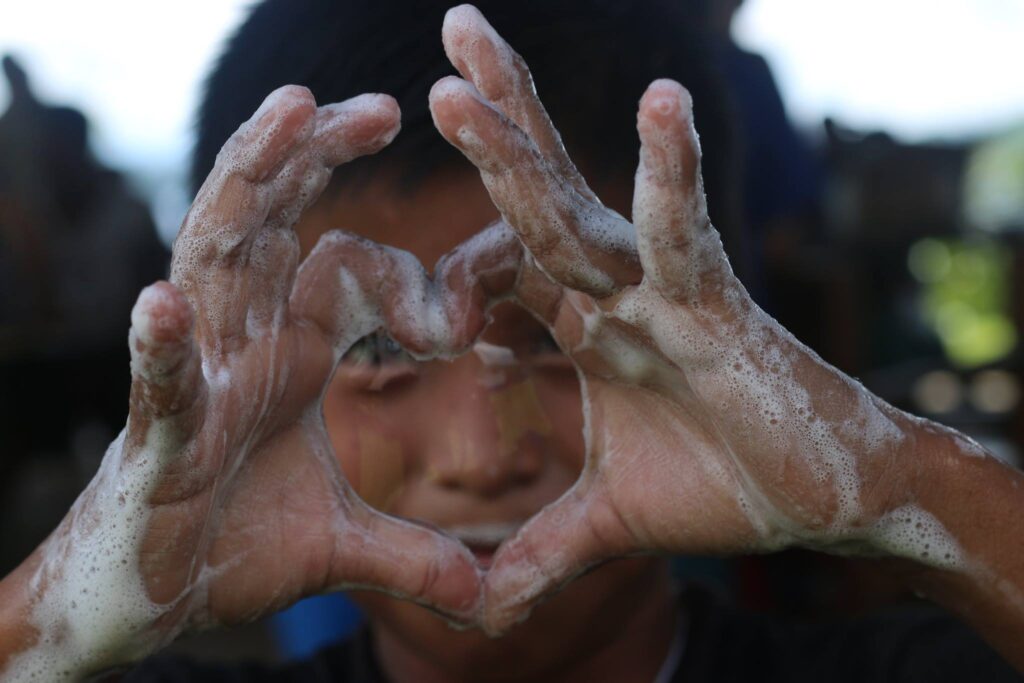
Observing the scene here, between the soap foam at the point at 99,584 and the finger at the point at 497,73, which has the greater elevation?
the finger at the point at 497,73

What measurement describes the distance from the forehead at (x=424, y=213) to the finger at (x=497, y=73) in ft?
0.62

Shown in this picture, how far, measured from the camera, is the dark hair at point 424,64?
0.91m

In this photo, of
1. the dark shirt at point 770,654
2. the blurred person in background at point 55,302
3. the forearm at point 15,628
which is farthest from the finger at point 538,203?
the blurred person in background at point 55,302

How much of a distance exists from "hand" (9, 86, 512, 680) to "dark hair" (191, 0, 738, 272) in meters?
0.18

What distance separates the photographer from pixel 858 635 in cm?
113

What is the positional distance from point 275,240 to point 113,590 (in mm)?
265

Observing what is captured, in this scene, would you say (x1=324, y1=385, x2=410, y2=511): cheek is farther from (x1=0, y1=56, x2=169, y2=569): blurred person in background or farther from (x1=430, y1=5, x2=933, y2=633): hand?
(x1=0, y1=56, x2=169, y2=569): blurred person in background

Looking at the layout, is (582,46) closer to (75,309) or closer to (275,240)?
(275,240)

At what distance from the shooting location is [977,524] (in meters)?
0.78

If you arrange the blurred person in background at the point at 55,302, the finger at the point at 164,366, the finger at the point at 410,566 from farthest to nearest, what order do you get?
the blurred person in background at the point at 55,302
the finger at the point at 410,566
the finger at the point at 164,366

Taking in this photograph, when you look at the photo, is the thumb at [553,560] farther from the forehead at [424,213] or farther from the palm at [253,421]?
the forehead at [424,213]

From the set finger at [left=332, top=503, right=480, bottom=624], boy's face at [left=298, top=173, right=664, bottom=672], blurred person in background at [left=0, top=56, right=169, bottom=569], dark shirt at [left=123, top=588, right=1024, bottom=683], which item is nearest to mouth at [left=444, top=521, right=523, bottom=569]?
boy's face at [left=298, top=173, right=664, bottom=672]

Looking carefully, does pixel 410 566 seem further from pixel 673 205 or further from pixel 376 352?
pixel 673 205

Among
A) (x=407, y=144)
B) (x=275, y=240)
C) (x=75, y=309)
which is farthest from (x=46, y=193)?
(x=275, y=240)
